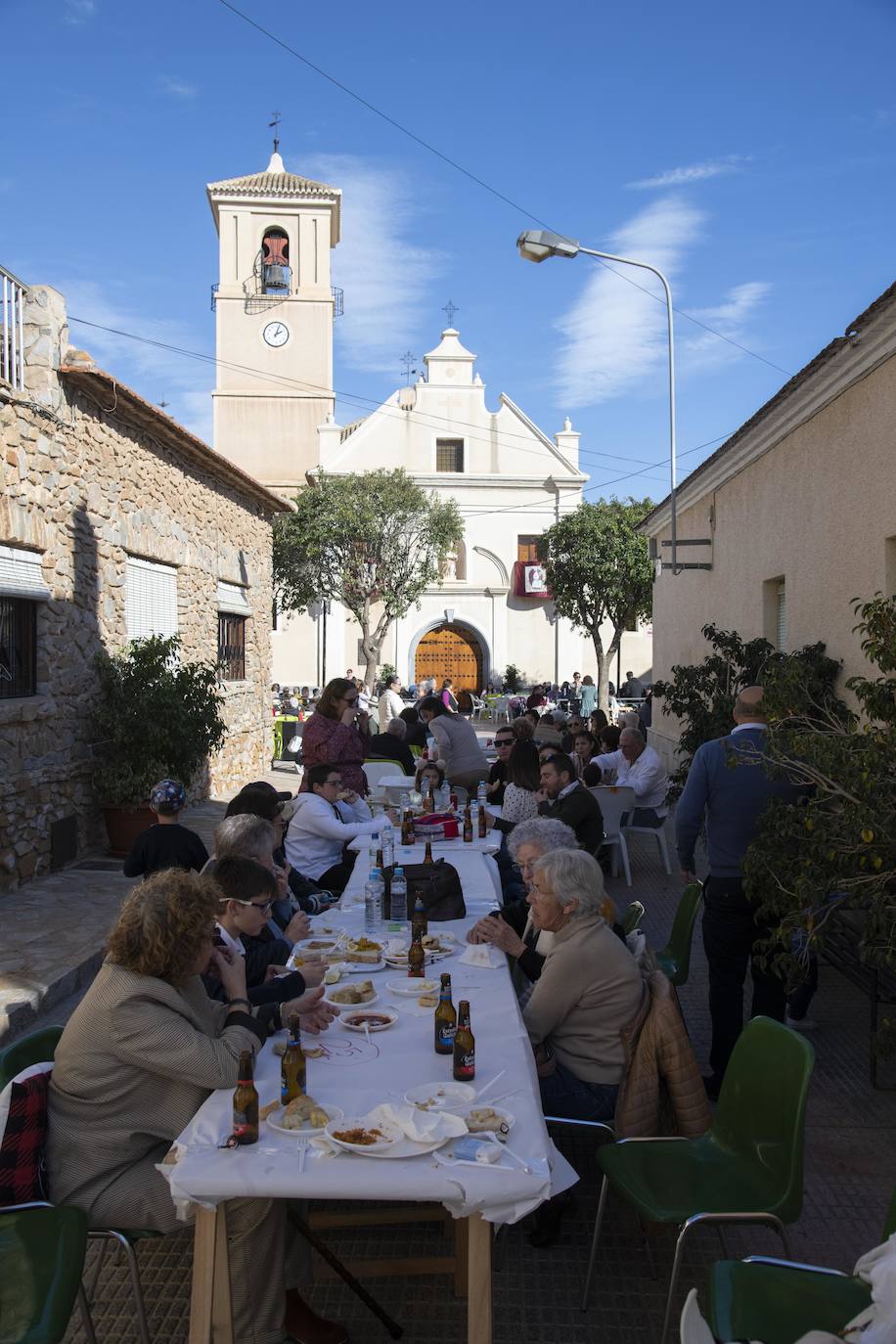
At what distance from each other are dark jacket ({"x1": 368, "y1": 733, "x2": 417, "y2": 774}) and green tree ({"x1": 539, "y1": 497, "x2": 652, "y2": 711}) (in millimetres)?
16648

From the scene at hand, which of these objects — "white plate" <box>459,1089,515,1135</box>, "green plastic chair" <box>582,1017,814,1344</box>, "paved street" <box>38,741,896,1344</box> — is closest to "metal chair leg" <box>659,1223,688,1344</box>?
"green plastic chair" <box>582,1017,814,1344</box>

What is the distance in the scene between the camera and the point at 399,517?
26.6 meters

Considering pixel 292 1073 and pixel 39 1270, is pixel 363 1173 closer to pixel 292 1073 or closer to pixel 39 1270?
pixel 292 1073

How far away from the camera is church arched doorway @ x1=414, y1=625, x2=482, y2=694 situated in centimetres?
3219

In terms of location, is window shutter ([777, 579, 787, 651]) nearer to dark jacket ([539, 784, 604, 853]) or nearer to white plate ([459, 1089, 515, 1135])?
dark jacket ([539, 784, 604, 853])

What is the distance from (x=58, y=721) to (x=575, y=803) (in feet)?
15.9

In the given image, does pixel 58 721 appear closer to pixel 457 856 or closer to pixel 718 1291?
pixel 457 856

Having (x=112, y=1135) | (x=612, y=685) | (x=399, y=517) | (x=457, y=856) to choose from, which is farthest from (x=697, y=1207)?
(x=612, y=685)

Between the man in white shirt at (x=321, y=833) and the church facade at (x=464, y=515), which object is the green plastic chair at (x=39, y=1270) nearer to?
the man in white shirt at (x=321, y=833)

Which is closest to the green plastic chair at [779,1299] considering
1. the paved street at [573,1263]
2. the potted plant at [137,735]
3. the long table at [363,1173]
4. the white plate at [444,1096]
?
the long table at [363,1173]

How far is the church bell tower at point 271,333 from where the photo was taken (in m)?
33.9

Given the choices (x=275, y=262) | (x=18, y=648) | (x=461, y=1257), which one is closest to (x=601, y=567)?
(x=275, y=262)

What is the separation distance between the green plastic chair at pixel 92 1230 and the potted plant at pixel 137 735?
20.4 ft

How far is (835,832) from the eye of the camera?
4059 millimetres
